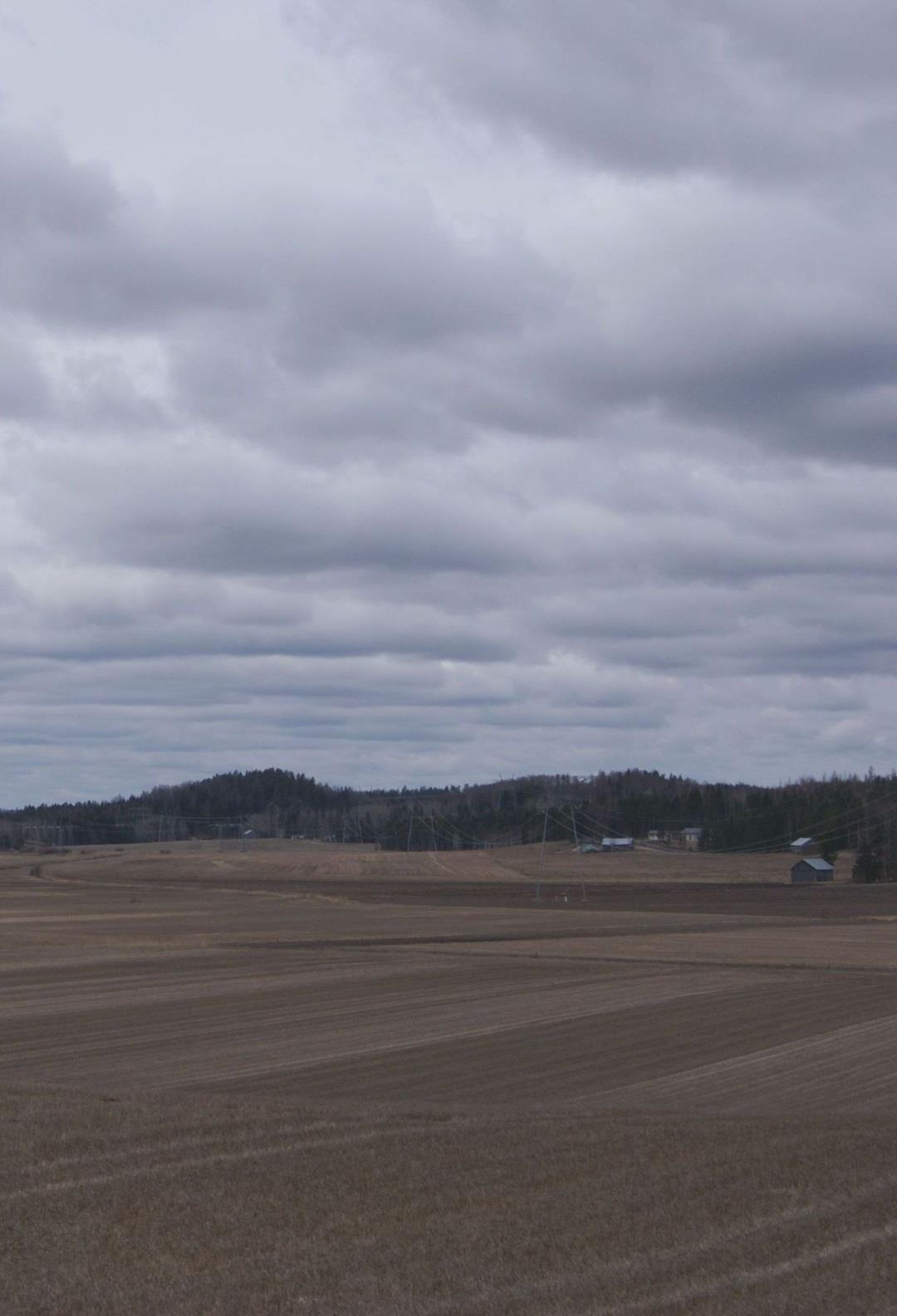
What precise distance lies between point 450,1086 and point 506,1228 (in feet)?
37.3

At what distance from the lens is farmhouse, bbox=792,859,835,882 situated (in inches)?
6516

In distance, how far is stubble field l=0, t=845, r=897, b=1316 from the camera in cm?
1258

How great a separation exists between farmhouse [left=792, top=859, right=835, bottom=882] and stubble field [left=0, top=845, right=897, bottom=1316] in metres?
111

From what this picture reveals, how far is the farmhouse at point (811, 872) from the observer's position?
16550 centimetres

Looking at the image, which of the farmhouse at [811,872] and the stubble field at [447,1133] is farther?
the farmhouse at [811,872]

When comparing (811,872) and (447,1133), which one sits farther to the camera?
(811,872)

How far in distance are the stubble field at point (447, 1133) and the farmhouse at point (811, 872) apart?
111 metres

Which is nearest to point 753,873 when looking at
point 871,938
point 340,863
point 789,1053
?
point 340,863

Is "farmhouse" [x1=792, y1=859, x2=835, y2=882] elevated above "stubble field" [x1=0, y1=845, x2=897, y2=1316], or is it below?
above

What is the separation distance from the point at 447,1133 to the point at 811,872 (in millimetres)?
154540

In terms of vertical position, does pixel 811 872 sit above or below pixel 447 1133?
above

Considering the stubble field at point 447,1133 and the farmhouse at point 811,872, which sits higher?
the farmhouse at point 811,872

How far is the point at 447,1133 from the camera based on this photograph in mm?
19281

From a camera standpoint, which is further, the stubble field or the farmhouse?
the farmhouse
